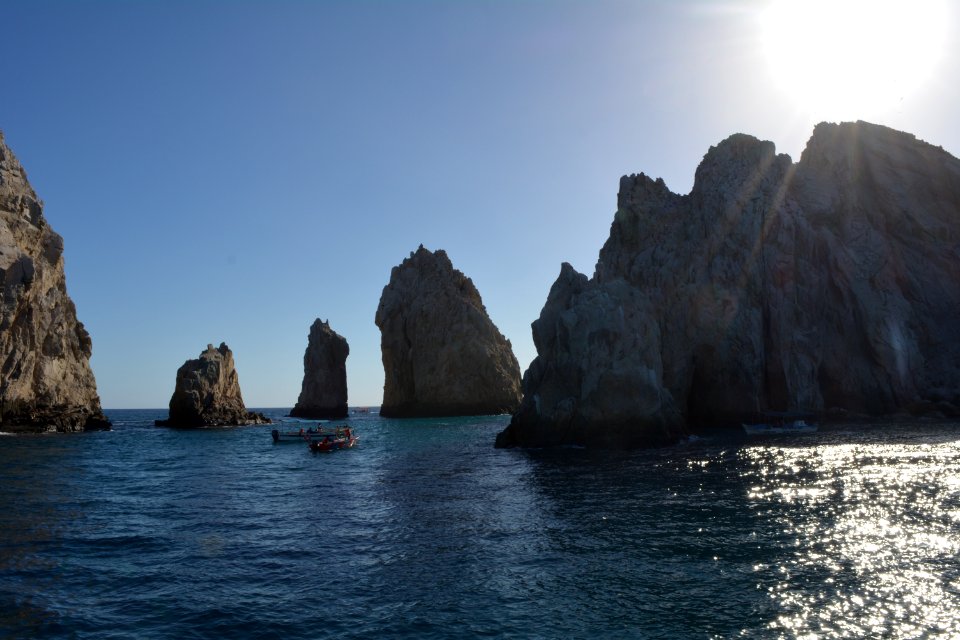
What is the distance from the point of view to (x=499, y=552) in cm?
1930

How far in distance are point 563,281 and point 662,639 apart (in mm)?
49318

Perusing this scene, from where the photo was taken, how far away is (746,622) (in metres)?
13.3

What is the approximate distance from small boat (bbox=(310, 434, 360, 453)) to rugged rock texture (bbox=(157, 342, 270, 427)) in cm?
3990

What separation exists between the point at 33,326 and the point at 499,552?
70.1 meters

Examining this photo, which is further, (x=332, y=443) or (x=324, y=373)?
(x=324, y=373)

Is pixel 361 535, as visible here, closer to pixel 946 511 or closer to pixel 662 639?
pixel 662 639

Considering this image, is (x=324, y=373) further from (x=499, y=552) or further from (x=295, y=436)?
(x=499, y=552)

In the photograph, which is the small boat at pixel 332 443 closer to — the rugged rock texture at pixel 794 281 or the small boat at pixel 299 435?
the small boat at pixel 299 435

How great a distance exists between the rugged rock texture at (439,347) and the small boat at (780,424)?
62.7 m

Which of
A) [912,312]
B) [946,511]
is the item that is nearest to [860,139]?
[912,312]

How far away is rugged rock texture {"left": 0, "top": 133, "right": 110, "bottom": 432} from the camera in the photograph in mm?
62000

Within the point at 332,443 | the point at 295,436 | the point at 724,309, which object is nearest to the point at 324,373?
the point at 295,436

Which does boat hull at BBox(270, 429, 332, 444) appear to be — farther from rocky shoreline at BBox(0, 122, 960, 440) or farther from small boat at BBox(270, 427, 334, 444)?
rocky shoreline at BBox(0, 122, 960, 440)

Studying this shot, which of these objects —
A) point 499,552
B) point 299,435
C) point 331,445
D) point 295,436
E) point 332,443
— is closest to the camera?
point 499,552
